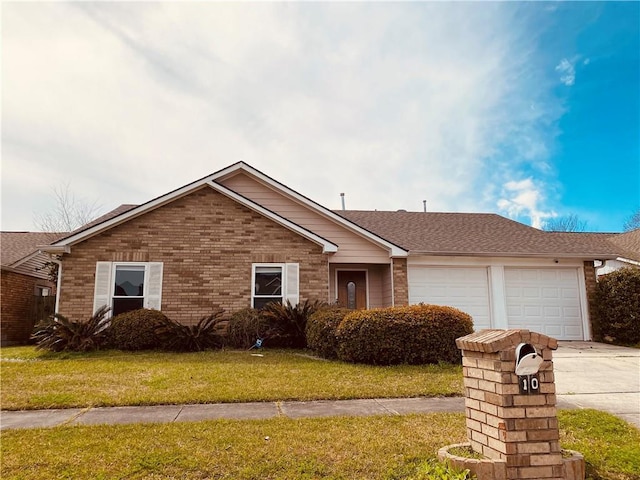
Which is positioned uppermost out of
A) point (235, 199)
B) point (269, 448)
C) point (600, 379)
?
point (235, 199)

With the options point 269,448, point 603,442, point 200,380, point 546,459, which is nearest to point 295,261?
point 200,380

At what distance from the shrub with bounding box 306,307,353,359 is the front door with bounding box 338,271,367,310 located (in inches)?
202

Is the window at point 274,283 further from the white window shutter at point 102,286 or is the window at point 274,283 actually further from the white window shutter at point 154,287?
A: the white window shutter at point 102,286

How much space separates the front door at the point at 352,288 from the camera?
15.8 meters

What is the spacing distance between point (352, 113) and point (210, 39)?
4220 mm

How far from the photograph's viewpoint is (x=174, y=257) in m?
12.7

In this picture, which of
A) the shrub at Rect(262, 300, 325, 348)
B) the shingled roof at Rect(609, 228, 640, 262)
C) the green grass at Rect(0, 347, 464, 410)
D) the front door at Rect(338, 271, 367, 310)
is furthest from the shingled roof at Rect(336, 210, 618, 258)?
the green grass at Rect(0, 347, 464, 410)

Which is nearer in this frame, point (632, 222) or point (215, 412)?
point (215, 412)

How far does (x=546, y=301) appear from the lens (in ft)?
48.5

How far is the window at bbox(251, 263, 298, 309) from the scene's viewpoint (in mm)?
12977

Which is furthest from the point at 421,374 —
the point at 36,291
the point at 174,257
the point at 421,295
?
the point at 36,291

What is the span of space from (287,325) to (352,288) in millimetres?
4618

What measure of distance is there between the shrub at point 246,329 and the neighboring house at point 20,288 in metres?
10.3

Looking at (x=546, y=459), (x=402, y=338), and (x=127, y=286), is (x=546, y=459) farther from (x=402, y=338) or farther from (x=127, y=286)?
(x=127, y=286)
